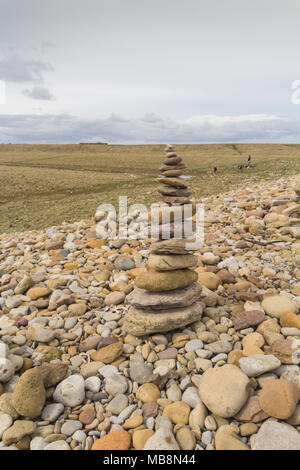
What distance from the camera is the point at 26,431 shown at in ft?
11.6

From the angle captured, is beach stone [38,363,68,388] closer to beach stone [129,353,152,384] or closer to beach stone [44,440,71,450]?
beach stone [44,440,71,450]

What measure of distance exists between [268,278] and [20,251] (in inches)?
321

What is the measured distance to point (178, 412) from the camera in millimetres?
3760

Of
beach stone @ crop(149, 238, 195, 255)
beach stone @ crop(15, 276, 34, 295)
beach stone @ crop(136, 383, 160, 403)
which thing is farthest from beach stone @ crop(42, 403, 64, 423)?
beach stone @ crop(15, 276, 34, 295)

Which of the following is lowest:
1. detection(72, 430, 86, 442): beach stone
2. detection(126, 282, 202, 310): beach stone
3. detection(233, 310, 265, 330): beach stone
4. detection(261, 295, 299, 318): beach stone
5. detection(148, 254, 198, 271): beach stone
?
detection(72, 430, 86, 442): beach stone

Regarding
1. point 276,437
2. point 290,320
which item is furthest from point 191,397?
point 290,320

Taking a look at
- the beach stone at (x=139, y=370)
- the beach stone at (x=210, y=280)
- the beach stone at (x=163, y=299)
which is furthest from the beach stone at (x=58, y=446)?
the beach stone at (x=210, y=280)

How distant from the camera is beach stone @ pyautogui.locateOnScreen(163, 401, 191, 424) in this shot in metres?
3.68

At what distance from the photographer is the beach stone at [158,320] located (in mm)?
5039

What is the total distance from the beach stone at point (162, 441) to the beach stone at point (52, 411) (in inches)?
50.7

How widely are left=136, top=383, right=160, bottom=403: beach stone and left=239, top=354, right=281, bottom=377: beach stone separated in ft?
4.24

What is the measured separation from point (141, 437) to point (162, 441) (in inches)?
10.9

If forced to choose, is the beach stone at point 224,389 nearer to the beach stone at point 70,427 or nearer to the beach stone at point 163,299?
the beach stone at point 163,299
